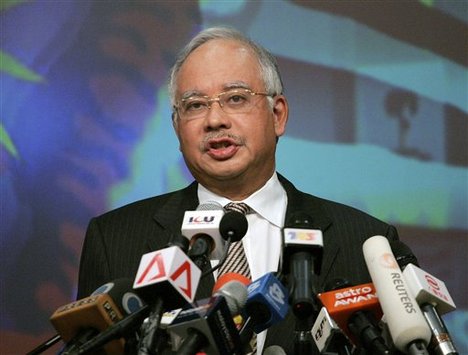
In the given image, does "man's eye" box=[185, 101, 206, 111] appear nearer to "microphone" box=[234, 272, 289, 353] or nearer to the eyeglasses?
the eyeglasses

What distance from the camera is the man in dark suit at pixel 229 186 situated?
342cm

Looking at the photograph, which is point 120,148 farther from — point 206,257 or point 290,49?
point 206,257

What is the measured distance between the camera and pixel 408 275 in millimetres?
2045

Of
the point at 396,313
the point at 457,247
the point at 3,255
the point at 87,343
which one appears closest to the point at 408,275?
the point at 396,313

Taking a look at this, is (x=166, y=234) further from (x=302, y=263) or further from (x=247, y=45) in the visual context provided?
(x=302, y=263)

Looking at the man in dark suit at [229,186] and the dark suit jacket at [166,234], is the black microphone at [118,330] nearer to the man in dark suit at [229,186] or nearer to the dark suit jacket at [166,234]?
the dark suit jacket at [166,234]

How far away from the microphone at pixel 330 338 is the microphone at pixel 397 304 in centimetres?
22

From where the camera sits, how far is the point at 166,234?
346cm

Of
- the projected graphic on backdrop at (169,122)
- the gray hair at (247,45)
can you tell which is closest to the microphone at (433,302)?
the gray hair at (247,45)

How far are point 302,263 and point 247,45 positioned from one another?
5.91 feet

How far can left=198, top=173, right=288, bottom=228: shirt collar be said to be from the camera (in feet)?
11.5

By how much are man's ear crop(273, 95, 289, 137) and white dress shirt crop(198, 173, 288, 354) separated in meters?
0.21

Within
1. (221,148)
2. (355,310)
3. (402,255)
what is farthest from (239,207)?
(355,310)

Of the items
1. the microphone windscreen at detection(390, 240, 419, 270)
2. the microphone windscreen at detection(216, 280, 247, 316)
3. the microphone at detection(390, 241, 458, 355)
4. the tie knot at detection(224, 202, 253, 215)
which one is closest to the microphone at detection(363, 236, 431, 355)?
the microphone at detection(390, 241, 458, 355)
